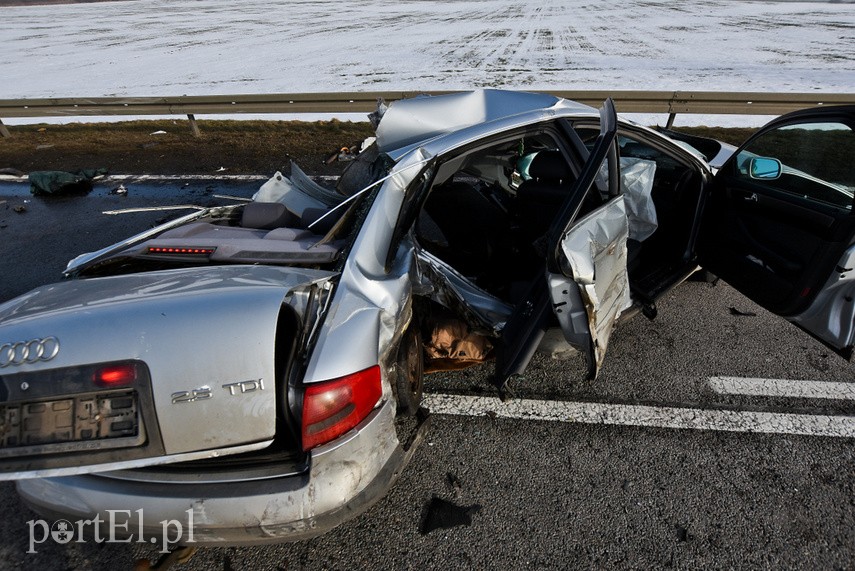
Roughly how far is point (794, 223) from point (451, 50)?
1475cm

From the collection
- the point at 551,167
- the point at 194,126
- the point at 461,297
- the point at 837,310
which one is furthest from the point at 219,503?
the point at 194,126

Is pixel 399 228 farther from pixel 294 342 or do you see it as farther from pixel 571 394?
pixel 571 394

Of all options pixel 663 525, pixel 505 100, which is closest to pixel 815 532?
pixel 663 525

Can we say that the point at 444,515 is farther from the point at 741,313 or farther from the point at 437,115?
the point at 741,313

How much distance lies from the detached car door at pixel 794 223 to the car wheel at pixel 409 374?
196 centimetres

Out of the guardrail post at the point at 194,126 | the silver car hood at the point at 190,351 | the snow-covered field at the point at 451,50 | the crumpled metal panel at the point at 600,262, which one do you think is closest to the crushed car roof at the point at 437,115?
the crumpled metal panel at the point at 600,262

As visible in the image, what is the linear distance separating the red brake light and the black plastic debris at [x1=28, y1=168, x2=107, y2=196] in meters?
5.84

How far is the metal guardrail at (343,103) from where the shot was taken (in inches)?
253

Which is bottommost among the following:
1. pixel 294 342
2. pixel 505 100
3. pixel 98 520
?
pixel 98 520

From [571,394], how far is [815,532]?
44.1 inches

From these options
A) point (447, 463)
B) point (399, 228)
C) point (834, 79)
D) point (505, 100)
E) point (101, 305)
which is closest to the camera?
point (101, 305)

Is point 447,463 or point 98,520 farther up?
point 98,520

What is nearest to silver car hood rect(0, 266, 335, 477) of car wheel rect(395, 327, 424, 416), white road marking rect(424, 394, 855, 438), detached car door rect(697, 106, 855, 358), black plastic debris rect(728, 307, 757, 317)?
car wheel rect(395, 327, 424, 416)

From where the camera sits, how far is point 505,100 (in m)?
2.50
